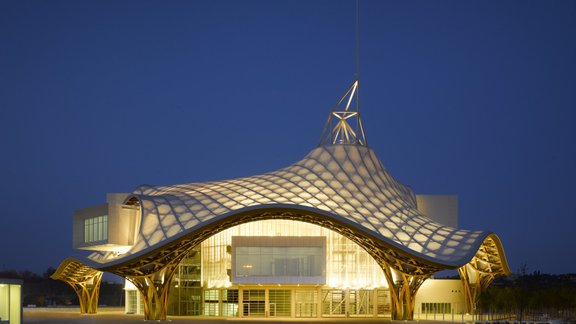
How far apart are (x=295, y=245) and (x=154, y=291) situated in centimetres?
1353

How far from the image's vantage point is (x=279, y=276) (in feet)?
232

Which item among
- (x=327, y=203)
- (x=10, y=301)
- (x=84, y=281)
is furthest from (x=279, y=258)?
(x=10, y=301)

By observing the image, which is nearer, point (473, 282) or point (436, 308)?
point (473, 282)

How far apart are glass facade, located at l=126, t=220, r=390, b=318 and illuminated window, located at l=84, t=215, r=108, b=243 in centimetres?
714

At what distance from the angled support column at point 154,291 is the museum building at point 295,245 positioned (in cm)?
7

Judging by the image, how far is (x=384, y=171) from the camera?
7244 cm

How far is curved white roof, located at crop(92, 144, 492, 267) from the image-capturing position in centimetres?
6094

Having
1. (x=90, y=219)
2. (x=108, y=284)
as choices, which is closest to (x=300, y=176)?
(x=90, y=219)

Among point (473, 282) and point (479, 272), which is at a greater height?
point (479, 272)

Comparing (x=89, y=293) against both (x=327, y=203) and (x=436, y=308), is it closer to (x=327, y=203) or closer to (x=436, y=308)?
(x=327, y=203)

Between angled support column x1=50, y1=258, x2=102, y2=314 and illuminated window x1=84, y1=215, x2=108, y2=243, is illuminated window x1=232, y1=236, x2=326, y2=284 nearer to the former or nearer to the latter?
illuminated window x1=84, y1=215, x2=108, y2=243

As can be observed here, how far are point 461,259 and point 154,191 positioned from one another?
25989mm

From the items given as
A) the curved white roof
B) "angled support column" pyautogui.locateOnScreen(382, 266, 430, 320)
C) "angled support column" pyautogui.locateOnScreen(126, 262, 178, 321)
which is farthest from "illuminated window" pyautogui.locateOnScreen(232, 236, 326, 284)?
"angled support column" pyautogui.locateOnScreen(126, 262, 178, 321)

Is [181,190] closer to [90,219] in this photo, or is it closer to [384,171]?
[90,219]
